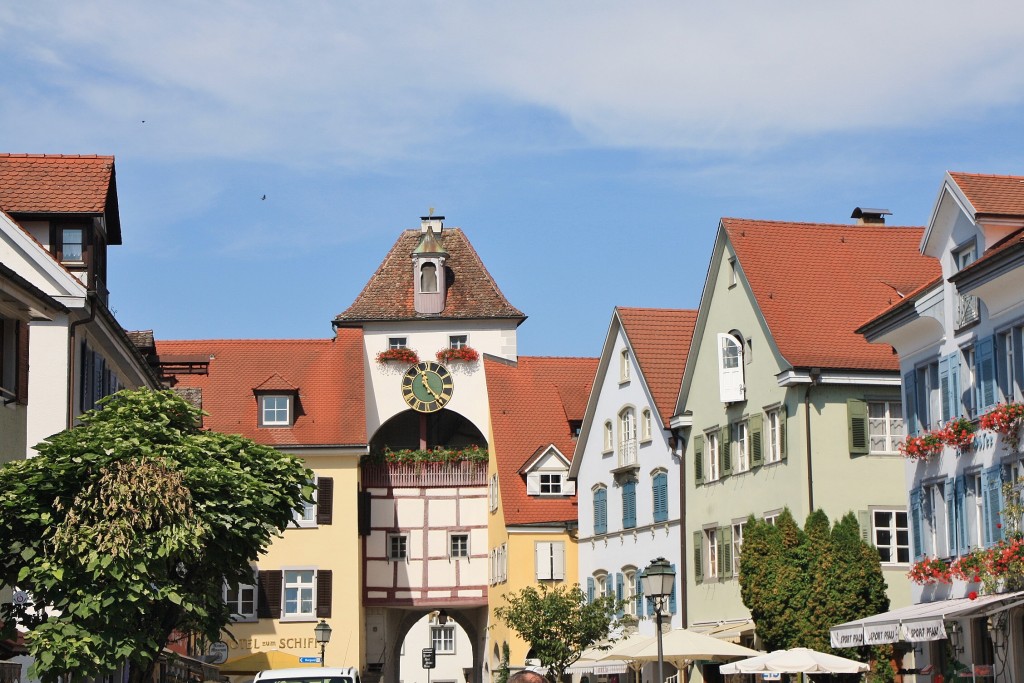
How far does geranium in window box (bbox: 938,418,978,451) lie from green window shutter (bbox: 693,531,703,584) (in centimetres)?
1410

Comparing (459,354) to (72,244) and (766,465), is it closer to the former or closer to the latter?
(766,465)

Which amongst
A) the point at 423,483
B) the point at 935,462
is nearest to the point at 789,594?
the point at 935,462

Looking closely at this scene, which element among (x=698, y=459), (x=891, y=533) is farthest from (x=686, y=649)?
(x=698, y=459)

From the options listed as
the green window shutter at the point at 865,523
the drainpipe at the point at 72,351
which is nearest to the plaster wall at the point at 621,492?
the green window shutter at the point at 865,523

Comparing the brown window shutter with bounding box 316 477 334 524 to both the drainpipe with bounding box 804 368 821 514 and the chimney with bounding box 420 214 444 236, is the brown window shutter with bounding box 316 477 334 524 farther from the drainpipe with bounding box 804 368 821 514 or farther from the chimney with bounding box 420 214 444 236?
the drainpipe with bounding box 804 368 821 514

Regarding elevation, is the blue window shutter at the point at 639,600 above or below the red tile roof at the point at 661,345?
below

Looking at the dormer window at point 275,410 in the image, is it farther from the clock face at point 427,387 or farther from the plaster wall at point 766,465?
the plaster wall at point 766,465

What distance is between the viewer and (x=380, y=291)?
67375 mm

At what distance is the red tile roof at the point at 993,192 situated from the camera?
1156 inches

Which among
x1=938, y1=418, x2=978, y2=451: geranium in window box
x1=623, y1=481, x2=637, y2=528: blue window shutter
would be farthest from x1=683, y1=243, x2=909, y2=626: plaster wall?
x1=938, y1=418, x2=978, y2=451: geranium in window box

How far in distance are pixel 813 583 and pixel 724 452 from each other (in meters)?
7.57

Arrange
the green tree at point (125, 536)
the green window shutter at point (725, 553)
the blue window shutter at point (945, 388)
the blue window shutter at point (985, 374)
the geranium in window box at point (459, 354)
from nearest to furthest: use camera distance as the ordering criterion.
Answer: the green tree at point (125, 536)
the blue window shutter at point (985, 374)
the blue window shutter at point (945, 388)
the green window shutter at point (725, 553)
the geranium in window box at point (459, 354)

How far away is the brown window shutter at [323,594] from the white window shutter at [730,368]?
75.7 feet

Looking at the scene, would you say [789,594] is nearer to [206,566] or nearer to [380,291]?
[206,566]
